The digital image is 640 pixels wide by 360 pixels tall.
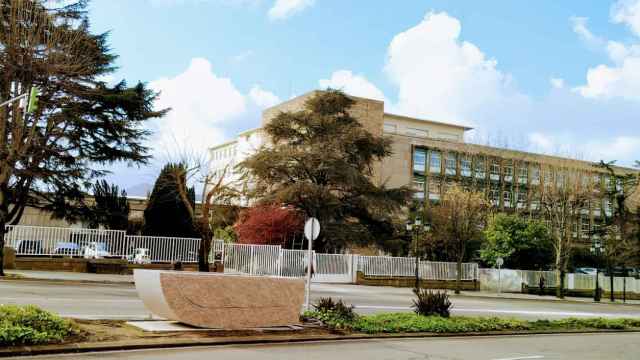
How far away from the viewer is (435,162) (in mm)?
71562

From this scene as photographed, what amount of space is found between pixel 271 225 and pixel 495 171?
36.5 m

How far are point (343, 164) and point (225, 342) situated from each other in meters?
29.6

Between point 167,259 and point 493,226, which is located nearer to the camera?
point 167,259

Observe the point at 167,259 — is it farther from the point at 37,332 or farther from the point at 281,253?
the point at 37,332

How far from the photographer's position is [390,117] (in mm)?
77375

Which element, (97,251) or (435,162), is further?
(435,162)

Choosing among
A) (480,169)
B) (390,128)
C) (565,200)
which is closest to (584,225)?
(480,169)

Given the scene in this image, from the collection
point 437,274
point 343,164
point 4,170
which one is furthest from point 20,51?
point 437,274

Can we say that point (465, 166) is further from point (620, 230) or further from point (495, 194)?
point (620, 230)

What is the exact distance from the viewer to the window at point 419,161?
7075cm

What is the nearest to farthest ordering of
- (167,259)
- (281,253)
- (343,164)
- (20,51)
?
(20,51) < (167,259) < (281,253) < (343,164)

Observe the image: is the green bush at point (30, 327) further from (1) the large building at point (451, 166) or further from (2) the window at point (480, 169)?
(2) the window at point (480, 169)

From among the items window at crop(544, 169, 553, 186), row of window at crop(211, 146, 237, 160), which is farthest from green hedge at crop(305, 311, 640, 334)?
row of window at crop(211, 146, 237, 160)

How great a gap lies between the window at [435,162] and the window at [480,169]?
159 inches
